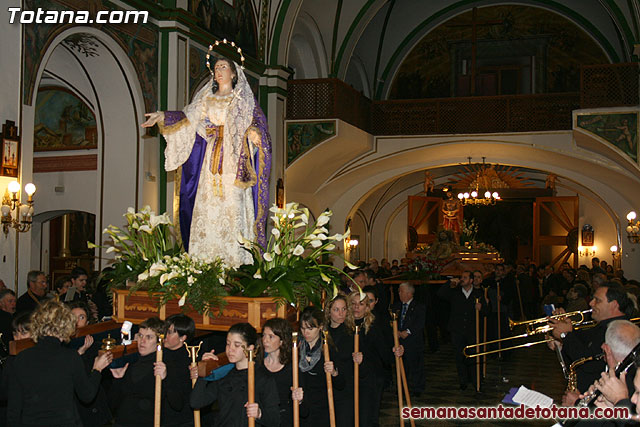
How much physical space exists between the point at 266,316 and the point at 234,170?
1.58 meters

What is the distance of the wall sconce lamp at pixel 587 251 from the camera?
27031 mm

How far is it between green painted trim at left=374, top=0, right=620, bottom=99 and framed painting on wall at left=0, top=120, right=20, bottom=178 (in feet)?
47.5

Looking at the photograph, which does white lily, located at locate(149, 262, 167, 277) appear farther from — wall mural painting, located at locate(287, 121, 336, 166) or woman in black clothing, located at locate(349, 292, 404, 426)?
wall mural painting, located at locate(287, 121, 336, 166)

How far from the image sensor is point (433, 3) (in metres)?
22.0

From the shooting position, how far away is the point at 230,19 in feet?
48.8

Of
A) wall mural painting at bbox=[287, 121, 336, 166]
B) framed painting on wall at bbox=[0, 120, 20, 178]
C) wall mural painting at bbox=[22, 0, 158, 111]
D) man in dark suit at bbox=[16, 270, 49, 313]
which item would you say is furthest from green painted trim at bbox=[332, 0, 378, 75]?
man in dark suit at bbox=[16, 270, 49, 313]

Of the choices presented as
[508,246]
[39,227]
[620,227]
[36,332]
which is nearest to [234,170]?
[36,332]

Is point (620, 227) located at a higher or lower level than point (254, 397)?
higher

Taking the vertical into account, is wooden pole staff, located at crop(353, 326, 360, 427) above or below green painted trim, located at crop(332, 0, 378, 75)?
below

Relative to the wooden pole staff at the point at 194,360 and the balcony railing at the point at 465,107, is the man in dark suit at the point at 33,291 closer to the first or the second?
the wooden pole staff at the point at 194,360

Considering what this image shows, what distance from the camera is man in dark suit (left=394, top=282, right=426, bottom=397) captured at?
30.9 feet

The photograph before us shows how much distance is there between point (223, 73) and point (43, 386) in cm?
360

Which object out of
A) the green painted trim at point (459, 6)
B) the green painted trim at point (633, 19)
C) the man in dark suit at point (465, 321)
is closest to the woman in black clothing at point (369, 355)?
the man in dark suit at point (465, 321)

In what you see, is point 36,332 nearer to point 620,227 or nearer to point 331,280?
point 331,280
